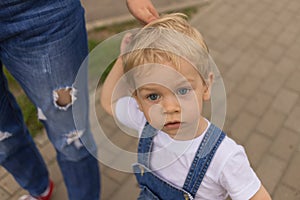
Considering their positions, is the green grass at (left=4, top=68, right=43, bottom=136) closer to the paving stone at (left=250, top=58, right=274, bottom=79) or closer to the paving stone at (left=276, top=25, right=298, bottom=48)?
the paving stone at (left=250, top=58, right=274, bottom=79)

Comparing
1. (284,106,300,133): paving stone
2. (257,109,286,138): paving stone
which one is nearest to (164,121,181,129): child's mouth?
(257,109,286,138): paving stone

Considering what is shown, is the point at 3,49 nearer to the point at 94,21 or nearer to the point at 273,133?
the point at 273,133

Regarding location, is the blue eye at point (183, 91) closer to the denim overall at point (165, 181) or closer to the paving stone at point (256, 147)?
the denim overall at point (165, 181)

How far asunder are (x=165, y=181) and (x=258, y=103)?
1629mm

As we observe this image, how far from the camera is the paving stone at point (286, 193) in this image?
2295mm

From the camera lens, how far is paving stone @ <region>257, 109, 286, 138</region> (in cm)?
267

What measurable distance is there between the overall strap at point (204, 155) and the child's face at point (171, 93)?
0.35 feet

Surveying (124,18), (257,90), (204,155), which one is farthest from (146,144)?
(124,18)

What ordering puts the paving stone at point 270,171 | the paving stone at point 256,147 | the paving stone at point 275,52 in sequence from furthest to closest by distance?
1. the paving stone at point 275,52
2. the paving stone at point 256,147
3. the paving stone at point 270,171

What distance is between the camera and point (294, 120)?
275 centimetres

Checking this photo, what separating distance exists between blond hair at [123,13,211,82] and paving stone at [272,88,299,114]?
70.0 inches

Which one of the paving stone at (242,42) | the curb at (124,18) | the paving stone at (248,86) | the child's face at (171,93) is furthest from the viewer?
the curb at (124,18)

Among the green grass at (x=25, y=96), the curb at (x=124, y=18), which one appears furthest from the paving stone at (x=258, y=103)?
the curb at (x=124, y=18)

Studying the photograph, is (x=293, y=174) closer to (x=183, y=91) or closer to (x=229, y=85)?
(x=229, y=85)
